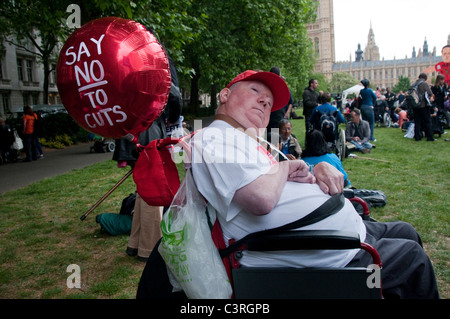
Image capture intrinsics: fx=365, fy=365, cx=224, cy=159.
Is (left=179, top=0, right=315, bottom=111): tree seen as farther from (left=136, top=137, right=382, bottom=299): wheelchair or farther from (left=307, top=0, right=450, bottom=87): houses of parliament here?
(left=307, top=0, right=450, bottom=87): houses of parliament

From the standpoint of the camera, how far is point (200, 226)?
5.54ft

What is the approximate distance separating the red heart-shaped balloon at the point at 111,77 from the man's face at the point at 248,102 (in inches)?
18.0

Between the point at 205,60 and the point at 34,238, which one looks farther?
the point at 205,60

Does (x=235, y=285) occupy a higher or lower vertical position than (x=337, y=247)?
lower

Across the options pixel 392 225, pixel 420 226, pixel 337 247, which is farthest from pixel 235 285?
pixel 420 226

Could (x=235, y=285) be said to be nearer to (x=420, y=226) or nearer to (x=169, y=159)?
(x=169, y=159)

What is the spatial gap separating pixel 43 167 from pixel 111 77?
10512mm

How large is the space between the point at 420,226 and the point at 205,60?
1350 centimetres

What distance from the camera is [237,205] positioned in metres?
1.69

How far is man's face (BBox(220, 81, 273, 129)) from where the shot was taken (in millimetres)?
2041

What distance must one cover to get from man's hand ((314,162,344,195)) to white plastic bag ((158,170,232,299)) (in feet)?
2.15

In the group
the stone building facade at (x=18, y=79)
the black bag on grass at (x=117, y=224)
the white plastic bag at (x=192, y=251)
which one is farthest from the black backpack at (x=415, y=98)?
the stone building facade at (x=18, y=79)

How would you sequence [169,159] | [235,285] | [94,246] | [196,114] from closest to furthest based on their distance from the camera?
[235,285]
[169,159]
[94,246]
[196,114]

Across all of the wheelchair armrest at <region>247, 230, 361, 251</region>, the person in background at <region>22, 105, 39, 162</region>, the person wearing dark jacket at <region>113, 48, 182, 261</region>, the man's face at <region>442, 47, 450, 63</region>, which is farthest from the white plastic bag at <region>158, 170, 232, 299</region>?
the man's face at <region>442, 47, 450, 63</region>
